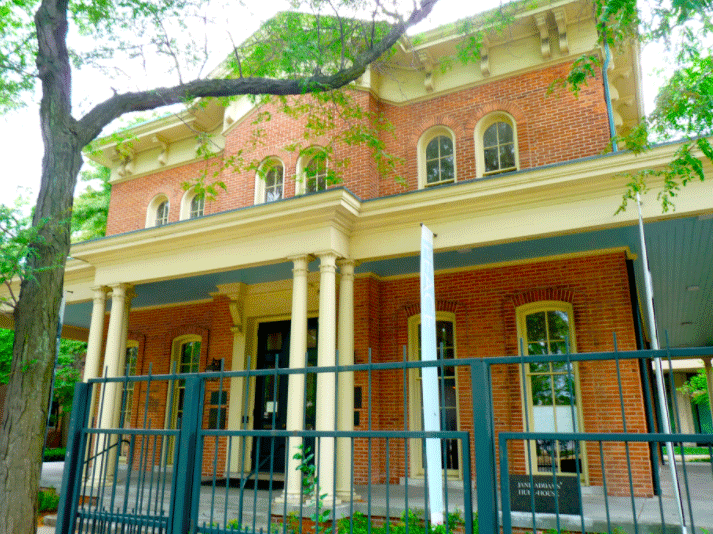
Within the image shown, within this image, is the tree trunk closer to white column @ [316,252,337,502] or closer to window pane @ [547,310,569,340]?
white column @ [316,252,337,502]

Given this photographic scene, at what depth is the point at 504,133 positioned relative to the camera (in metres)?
11.1

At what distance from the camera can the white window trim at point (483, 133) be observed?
35.2 feet

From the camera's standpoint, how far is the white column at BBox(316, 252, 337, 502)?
783 cm

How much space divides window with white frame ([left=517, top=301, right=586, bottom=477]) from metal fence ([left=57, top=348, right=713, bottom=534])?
3 cm

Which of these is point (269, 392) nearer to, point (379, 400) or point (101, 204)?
point (379, 400)

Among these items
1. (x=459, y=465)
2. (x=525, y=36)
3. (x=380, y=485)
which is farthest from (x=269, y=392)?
(x=525, y=36)

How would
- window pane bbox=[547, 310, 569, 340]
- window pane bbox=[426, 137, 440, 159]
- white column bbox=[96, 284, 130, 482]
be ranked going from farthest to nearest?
window pane bbox=[426, 137, 440, 159] → white column bbox=[96, 284, 130, 482] → window pane bbox=[547, 310, 569, 340]

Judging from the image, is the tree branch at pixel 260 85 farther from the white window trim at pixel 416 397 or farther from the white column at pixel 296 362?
the white window trim at pixel 416 397

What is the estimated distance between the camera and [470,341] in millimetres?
10492

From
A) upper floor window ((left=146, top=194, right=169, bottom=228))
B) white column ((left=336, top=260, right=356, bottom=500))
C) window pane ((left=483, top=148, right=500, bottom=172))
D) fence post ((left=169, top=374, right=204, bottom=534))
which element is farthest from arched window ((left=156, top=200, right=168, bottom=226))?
fence post ((left=169, top=374, right=204, bottom=534))

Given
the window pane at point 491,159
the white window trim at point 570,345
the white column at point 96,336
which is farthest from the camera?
the window pane at point 491,159

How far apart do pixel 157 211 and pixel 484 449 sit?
43.7 ft

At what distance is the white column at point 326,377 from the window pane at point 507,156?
4096 millimetres

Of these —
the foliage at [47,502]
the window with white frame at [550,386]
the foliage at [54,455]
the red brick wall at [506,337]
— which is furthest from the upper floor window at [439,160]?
the foliage at [54,455]
